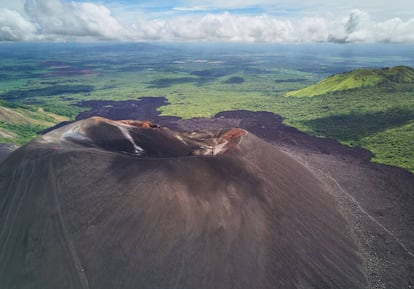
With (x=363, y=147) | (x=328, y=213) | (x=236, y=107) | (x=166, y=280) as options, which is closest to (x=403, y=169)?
(x=363, y=147)

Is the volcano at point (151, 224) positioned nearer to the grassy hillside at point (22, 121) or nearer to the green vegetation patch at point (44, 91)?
the grassy hillside at point (22, 121)

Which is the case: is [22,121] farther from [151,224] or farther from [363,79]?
[363,79]

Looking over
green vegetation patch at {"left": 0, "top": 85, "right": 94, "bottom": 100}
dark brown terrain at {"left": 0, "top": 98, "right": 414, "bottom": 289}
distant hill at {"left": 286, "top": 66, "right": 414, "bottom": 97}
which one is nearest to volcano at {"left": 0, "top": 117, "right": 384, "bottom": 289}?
dark brown terrain at {"left": 0, "top": 98, "right": 414, "bottom": 289}

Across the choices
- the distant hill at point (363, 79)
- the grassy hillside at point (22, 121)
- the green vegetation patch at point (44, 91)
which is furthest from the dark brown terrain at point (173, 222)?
the green vegetation patch at point (44, 91)

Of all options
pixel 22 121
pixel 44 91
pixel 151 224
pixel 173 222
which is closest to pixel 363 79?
pixel 22 121

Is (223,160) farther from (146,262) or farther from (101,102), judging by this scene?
(101,102)

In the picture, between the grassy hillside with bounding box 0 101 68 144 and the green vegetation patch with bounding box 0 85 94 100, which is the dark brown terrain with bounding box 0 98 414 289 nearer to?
the grassy hillside with bounding box 0 101 68 144

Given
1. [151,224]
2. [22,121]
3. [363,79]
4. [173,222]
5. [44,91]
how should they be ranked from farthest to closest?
1. [44,91]
2. [363,79]
3. [22,121]
4. [173,222]
5. [151,224]
